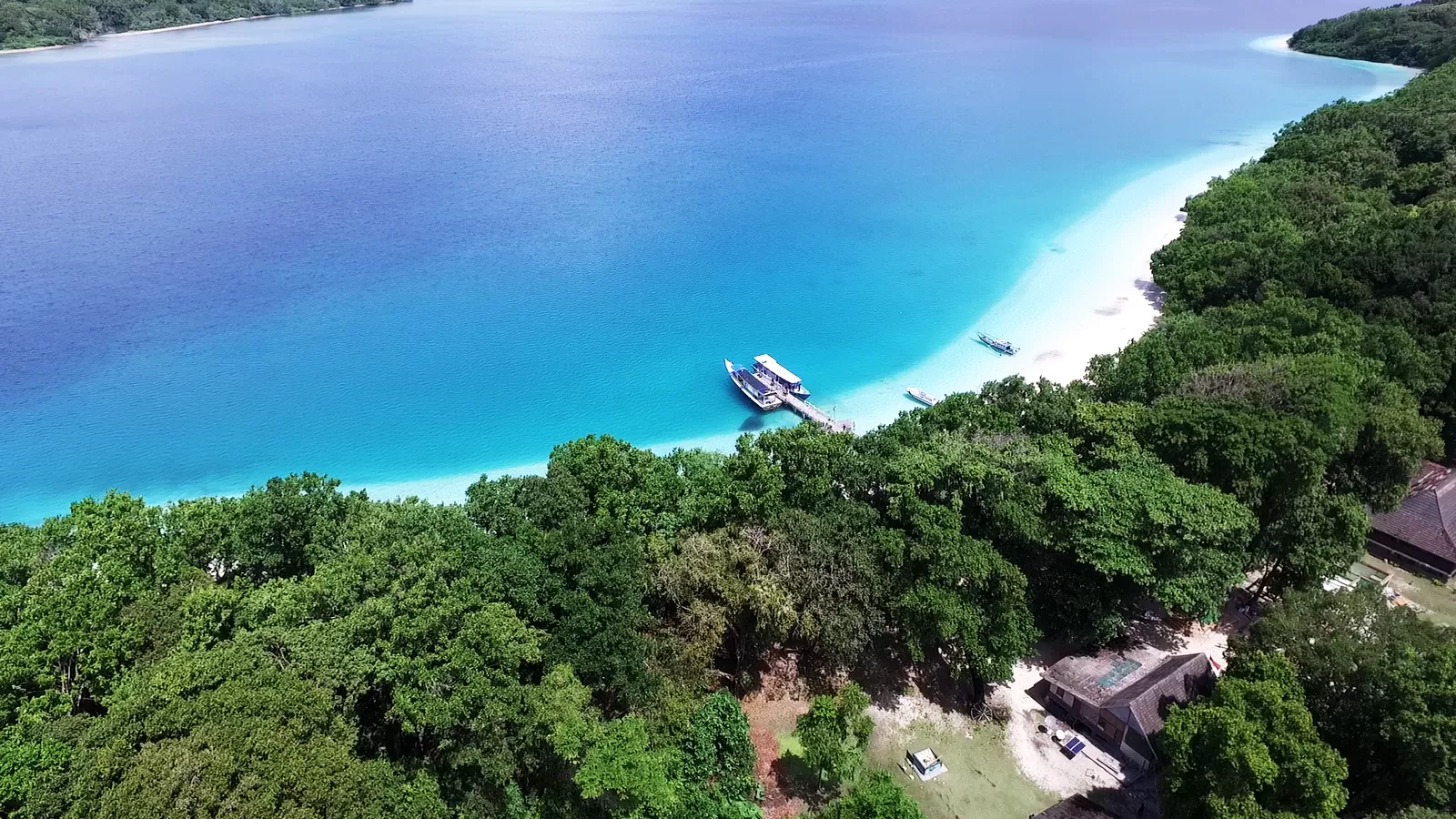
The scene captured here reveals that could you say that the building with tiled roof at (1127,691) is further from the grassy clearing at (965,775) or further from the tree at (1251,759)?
the tree at (1251,759)

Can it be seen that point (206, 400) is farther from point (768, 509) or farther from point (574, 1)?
point (574, 1)

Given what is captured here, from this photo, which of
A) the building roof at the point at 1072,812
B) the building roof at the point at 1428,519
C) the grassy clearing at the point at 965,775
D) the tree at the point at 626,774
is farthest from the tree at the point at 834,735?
the building roof at the point at 1428,519

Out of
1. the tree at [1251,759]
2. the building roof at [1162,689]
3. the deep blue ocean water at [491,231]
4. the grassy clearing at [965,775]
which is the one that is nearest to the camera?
the tree at [1251,759]

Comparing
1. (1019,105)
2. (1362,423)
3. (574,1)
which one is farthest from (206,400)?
(574,1)

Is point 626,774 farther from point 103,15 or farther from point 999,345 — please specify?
point 103,15

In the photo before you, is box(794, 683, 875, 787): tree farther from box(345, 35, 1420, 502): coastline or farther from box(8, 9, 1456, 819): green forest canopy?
box(345, 35, 1420, 502): coastline

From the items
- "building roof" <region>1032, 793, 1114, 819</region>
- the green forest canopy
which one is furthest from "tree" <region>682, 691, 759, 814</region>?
"building roof" <region>1032, 793, 1114, 819</region>

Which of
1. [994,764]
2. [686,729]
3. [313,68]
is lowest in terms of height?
[994,764]
